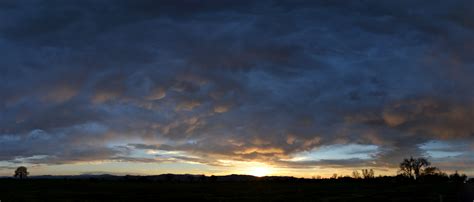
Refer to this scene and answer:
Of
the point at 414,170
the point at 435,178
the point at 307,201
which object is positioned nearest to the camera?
the point at 307,201

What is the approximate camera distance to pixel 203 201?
2457 inches

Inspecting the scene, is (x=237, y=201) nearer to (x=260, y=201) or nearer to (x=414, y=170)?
(x=260, y=201)

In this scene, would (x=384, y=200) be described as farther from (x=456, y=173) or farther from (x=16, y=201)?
(x=456, y=173)

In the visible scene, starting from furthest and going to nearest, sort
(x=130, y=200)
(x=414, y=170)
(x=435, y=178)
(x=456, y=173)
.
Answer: (x=414, y=170), (x=456, y=173), (x=435, y=178), (x=130, y=200)

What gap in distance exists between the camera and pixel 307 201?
194ft

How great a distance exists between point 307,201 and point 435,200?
1471cm

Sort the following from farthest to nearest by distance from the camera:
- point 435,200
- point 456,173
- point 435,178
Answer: point 456,173 < point 435,178 < point 435,200

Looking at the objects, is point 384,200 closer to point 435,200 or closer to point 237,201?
point 435,200

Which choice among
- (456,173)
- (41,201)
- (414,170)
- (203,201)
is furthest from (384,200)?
(414,170)

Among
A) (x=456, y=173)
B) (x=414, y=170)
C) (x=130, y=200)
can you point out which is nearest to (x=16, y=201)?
(x=130, y=200)

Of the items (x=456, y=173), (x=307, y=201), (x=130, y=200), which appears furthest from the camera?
(x=456, y=173)

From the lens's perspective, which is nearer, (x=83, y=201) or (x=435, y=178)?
(x=83, y=201)

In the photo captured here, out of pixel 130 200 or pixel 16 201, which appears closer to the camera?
pixel 16 201

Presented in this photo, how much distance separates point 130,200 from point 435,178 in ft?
385
